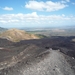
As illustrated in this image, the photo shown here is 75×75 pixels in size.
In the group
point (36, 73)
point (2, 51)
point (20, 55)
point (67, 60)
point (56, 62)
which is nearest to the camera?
point (36, 73)

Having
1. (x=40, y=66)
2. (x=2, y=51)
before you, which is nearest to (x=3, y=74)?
(x=40, y=66)

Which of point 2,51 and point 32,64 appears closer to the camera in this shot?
point 32,64

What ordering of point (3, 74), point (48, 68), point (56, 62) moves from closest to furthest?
1. point (3, 74)
2. point (48, 68)
3. point (56, 62)

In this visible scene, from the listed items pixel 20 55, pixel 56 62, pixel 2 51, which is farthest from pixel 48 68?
pixel 2 51


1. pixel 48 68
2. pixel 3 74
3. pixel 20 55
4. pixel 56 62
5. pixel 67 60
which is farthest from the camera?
pixel 20 55

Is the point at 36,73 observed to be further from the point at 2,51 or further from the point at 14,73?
the point at 2,51

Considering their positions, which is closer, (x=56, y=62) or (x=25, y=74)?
(x=25, y=74)

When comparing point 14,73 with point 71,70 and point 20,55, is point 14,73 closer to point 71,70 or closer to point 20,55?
point 71,70

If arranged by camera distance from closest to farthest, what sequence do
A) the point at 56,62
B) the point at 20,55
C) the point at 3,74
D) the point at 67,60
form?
the point at 3,74 < the point at 56,62 < the point at 67,60 < the point at 20,55
